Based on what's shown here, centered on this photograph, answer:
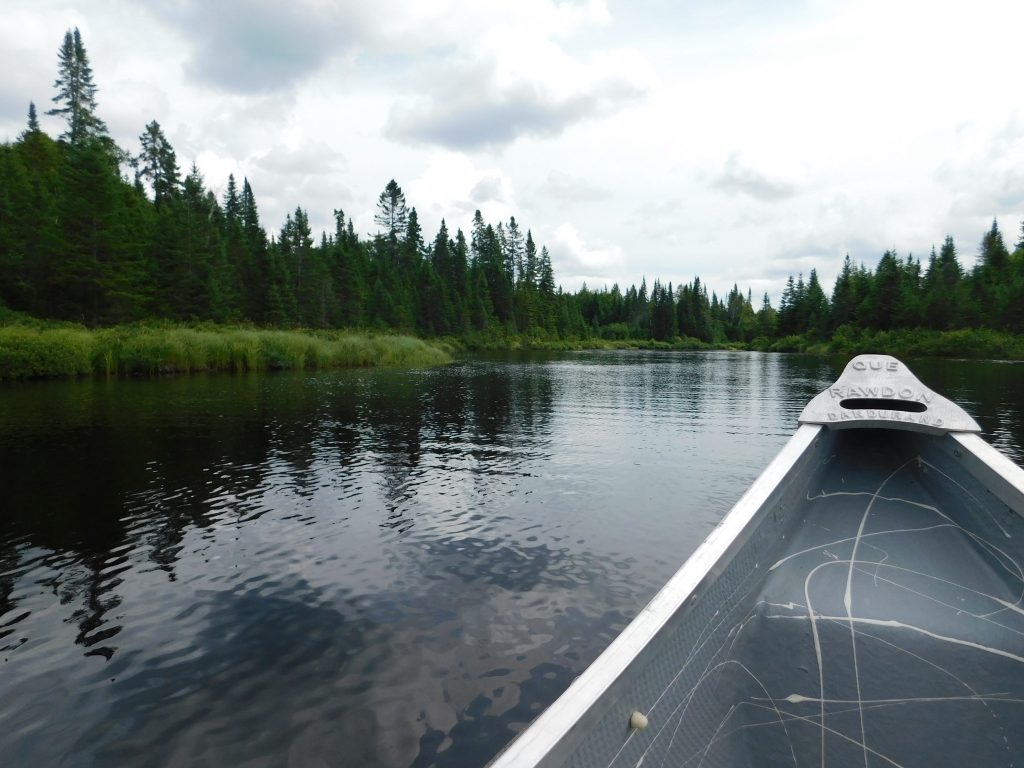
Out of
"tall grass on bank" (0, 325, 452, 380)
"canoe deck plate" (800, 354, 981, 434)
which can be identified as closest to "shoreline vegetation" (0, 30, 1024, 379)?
"tall grass on bank" (0, 325, 452, 380)

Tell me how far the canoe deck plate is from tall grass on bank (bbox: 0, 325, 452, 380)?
32.9 m

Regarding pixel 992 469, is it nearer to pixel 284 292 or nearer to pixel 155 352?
pixel 155 352

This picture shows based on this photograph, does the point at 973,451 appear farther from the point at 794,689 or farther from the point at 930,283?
the point at 930,283

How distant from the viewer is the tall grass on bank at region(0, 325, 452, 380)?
89.7 feet

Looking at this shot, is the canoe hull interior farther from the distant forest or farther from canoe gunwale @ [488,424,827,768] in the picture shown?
the distant forest

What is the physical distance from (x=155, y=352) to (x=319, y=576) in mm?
29709

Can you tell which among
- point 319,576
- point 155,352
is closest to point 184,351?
point 155,352

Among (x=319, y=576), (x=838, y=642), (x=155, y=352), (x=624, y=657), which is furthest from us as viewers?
(x=155, y=352)

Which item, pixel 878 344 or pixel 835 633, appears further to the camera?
pixel 878 344

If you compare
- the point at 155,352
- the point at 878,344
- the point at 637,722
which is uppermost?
the point at 155,352

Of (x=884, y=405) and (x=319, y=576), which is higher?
(x=884, y=405)

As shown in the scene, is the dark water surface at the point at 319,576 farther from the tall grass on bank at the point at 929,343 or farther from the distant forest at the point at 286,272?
the tall grass on bank at the point at 929,343

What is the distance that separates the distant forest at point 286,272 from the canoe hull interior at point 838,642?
49.7 meters

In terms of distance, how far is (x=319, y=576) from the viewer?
6.85m
